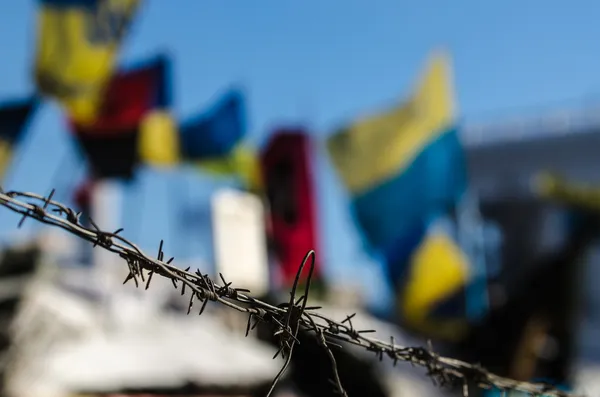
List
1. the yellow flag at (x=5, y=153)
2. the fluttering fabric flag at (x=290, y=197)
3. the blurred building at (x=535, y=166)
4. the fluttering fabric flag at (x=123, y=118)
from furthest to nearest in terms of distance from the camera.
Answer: the blurred building at (x=535, y=166) < the fluttering fabric flag at (x=290, y=197) < the fluttering fabric flag at (x=123, y=118) < the yellow flag at (x=5, y=153)

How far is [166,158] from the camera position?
12.4 metres

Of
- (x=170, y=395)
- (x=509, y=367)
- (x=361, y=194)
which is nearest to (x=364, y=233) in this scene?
(x=361, y=194)

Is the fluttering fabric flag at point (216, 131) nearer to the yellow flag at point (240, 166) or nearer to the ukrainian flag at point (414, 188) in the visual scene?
the yellow flag at point (240, 166)

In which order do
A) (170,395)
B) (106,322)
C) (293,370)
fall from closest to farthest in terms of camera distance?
(293,370) < (170,395) < (106,322)

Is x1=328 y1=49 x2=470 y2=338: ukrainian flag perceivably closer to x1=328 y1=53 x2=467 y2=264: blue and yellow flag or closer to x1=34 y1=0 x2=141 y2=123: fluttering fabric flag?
x1=328 y1=53 x2=467 y2=264: blue and yellow flag

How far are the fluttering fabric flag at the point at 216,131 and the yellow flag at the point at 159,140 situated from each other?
0.19 metres

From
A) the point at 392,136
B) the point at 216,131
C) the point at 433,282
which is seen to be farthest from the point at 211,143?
the point at 433,282

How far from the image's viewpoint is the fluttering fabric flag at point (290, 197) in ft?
38.4

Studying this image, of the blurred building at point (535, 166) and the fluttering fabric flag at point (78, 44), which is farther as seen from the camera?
the blurred building at point (535, 166)

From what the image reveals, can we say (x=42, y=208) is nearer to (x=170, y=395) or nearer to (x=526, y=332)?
(x=170, y=395)

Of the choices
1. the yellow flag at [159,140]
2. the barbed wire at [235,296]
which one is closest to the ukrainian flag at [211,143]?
the yellow flag at [159,140]

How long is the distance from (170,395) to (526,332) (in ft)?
13.1

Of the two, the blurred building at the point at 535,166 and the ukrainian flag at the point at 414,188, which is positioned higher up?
the blurred building at the point at 535,166

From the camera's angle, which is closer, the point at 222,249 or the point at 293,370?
the point at 293,370
